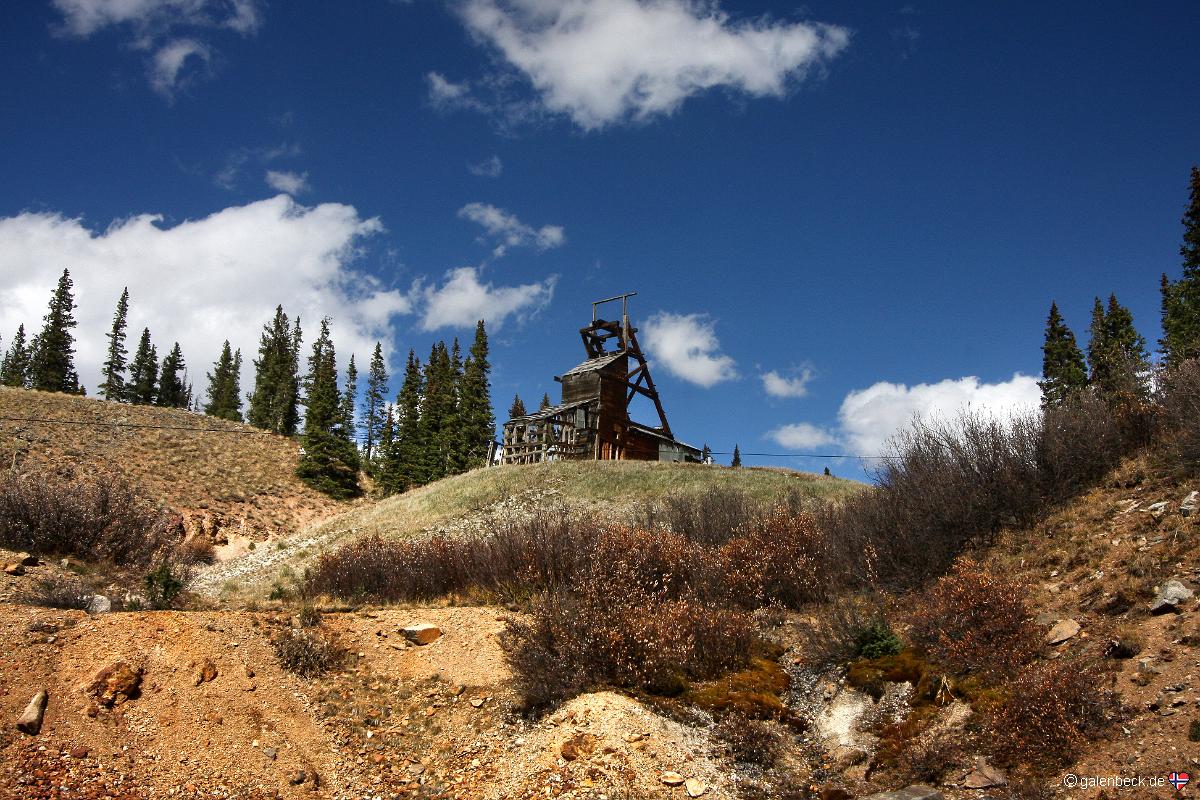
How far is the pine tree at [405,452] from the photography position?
5662 cm

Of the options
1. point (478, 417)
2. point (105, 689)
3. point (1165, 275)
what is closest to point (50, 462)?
point (478, 417)

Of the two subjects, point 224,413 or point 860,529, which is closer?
point 860,529

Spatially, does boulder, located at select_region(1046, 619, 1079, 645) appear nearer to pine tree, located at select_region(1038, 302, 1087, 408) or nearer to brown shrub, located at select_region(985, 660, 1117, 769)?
brown shrub, located at select_region(985, 660, 1117, 769)

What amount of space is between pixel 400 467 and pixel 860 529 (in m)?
48.5

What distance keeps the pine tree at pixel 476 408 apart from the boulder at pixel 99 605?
44517mm

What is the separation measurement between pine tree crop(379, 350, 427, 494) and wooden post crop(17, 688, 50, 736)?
1923 inches

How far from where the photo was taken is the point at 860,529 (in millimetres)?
14156

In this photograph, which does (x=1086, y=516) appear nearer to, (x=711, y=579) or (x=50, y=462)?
(x=711, y=579)

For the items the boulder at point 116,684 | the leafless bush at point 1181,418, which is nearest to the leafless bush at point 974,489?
the leafless bush at point 1181,418

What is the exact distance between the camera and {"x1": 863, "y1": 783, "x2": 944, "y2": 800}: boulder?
6707mm

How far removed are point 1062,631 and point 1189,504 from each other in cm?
320

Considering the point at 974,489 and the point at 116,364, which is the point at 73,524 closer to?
the point at 974,489

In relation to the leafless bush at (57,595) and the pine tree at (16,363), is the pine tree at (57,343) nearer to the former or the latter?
the pine tree at (16,363)

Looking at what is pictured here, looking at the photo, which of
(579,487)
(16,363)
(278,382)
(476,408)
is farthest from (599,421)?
(16,363)
